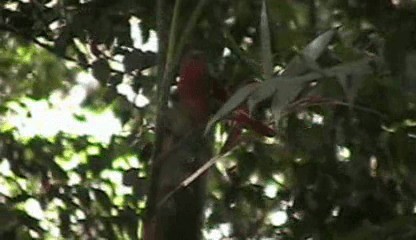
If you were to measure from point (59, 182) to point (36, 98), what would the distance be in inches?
10.1

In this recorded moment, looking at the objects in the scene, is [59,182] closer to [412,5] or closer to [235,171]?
[235,171]

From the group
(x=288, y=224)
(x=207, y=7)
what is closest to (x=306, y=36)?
(x=207, y=7)

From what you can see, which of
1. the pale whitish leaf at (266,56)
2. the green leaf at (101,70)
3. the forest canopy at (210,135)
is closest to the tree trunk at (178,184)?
the forest canopy at (210,135)

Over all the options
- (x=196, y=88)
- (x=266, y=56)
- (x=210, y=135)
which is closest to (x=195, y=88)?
(x=196, y=88)

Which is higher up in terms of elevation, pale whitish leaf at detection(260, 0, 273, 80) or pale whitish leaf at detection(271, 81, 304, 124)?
pale whitish leaf at detection(260, 0, 273, 80)

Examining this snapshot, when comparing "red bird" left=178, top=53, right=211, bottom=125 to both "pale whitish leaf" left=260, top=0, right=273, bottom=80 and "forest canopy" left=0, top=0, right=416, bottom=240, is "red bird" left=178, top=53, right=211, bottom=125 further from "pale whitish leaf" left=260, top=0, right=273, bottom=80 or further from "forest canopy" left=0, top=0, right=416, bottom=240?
"pale whitish leaf" left=260, top=0, right=273, bottom=80

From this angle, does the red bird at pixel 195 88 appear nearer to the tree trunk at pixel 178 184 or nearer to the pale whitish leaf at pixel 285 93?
the tree trunk at pixel 178 184

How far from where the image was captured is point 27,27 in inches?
39.5

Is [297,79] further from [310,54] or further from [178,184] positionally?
[178,184]

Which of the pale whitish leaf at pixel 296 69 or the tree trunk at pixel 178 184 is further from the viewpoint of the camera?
the tree trunk at pixel 178 184

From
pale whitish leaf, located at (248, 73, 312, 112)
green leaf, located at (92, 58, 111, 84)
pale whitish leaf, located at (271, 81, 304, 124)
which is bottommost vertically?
pale whitish leaf, located at (271, 81, 304, 124)

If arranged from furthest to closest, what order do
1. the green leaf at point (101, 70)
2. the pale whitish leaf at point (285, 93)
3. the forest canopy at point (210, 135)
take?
the green leaf at point (101, 70) → the forest canopy at point (210, 135) → the pale whitish leaf at point (285, 93)

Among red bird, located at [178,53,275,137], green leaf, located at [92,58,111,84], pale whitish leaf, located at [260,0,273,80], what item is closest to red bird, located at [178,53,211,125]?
red bird, located at [178,53,275,137]

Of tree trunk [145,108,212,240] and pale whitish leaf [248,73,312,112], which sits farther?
tree trunk [145,108,212,240]
